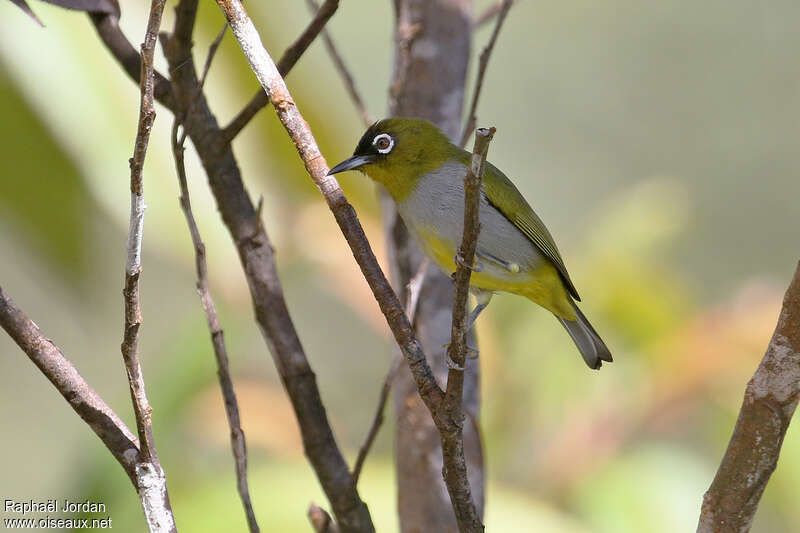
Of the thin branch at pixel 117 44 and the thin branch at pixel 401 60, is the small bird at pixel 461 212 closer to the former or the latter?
the thin branch at pixel 401 60

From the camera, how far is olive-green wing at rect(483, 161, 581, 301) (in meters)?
3.11

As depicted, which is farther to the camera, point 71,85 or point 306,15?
point 306,15

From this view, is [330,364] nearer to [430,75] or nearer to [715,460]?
[715,460]

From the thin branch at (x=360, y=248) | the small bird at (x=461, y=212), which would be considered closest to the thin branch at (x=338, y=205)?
the thin branch at (x=360, y=248)

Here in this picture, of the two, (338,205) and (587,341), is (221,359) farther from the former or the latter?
(587,341)

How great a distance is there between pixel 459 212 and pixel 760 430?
125 centimetres

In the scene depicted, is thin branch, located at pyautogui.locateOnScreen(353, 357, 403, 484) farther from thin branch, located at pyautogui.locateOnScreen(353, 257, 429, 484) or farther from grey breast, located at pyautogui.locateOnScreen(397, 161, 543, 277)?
grey breast, located at pyautogui.locateOnScreen(397, 161, 543, 277)

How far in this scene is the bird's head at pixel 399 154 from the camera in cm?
315

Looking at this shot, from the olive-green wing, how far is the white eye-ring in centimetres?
34

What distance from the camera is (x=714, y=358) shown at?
15.0 ft

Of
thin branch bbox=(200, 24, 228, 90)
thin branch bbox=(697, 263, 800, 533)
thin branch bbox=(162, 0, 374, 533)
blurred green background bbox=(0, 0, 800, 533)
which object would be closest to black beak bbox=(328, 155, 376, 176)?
thin branch bbox=(162, 0, 374, 533)

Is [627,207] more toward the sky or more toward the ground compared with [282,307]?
more toward the sky

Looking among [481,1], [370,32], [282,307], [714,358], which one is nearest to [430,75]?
[282,307]

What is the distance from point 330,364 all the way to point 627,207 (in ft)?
10.3
